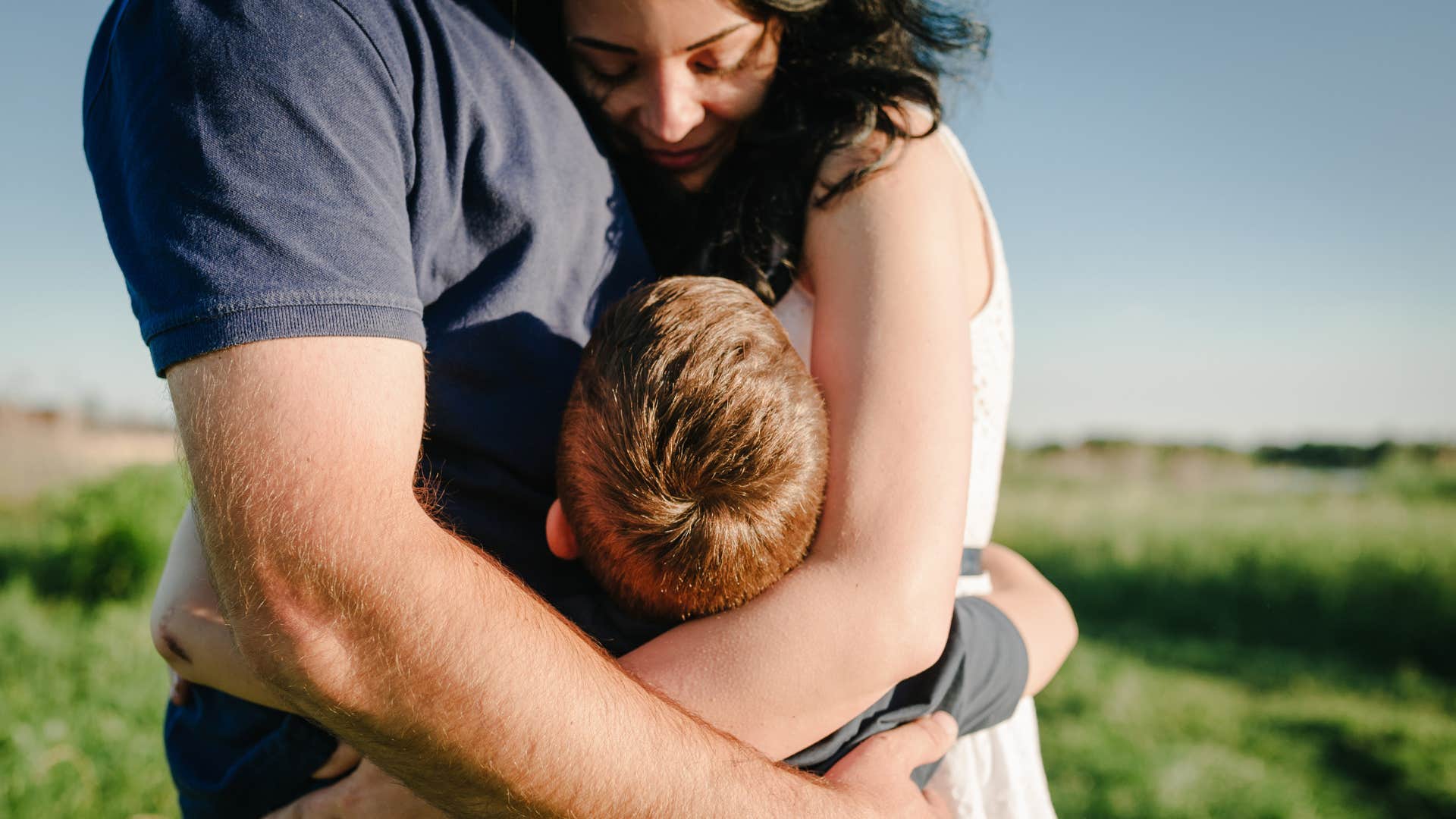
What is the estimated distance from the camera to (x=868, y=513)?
156cm

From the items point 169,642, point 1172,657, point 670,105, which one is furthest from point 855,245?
point 1172,657

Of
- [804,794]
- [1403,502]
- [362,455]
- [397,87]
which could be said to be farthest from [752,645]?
[1403,502]

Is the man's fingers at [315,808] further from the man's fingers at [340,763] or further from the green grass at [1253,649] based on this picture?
the green grass at [1253,649]

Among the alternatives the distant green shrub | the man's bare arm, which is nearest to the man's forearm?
the man's bare arm

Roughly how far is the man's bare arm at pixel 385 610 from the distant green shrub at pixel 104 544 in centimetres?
907

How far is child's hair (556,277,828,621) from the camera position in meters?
1.57

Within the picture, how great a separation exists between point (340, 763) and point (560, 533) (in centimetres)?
59

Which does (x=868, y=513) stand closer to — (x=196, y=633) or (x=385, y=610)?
(x=385, y=610)

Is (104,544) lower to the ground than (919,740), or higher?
lower

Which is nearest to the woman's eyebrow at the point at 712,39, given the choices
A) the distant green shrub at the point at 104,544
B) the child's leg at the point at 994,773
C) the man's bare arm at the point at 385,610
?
the man's bare arm at the point at 385,610

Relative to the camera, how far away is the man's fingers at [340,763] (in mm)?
1674

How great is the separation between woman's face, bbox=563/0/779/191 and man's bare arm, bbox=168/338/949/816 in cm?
87

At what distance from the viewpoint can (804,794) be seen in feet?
4.82

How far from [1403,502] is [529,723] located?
732 inches
